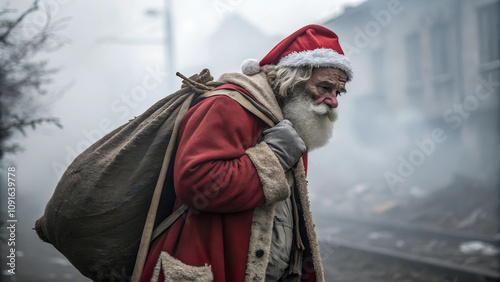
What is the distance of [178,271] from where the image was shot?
5.85 ft

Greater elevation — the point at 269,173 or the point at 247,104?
the point at 247,104

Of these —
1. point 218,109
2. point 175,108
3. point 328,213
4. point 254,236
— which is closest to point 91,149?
point 175,108

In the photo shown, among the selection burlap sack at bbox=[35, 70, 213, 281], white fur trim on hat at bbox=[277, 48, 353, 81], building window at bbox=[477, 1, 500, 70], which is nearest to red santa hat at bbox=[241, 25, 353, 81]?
white fur trim on hat at bbox=[277, 48, 353, 81]

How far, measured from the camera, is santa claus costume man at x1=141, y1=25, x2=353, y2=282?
180cm

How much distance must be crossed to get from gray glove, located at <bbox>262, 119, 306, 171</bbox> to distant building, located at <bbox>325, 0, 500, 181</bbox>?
12.5 m

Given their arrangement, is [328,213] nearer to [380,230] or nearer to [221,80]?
[380,230]

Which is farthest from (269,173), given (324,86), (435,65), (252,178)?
(435,65)

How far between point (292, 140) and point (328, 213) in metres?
11.4

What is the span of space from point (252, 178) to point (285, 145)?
0.25 metres

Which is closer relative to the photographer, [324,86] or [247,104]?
[247,104]

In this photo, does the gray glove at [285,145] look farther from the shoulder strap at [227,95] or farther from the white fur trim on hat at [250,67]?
the white fur trim on hat at [250,67]

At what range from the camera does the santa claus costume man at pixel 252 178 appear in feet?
5.90

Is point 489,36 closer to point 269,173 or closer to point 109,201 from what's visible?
point 269,173

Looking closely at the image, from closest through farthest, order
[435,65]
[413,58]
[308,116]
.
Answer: [308,116] < [435,65] < [413,58]
